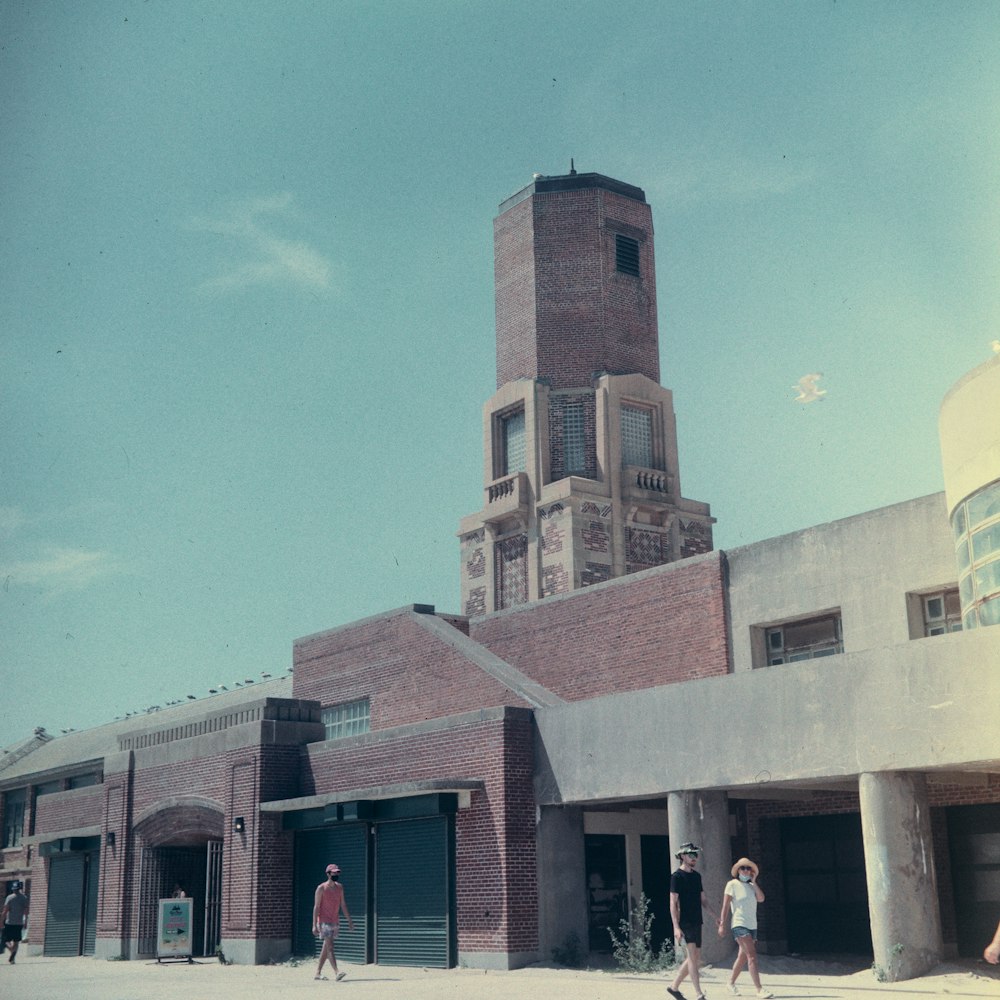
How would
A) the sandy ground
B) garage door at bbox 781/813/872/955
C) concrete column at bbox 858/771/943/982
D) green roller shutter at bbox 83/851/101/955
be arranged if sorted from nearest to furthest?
1. the sandy ground
2. concrete column at bbox 858/771/943/982
3. garage door at bbox 781/813/872/955
4. green roller shutter at bbox 83/851/101/955

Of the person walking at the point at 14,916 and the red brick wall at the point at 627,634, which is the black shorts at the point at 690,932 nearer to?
the red brick wall at the point at 627,634

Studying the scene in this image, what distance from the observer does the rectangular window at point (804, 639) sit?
77.0 ft

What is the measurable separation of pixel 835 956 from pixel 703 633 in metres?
6.12

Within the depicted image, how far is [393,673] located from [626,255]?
23329 mm

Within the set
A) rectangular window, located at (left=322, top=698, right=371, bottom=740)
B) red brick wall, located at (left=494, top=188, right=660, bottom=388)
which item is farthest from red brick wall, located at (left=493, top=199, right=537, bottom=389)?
rectangular window, located at (left=322, top=698, right=371, bottom=740)

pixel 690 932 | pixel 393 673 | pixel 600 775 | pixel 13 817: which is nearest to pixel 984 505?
pixel 690 932

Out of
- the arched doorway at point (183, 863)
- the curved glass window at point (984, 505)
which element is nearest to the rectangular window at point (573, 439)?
the arched doorway at point (183, 863)

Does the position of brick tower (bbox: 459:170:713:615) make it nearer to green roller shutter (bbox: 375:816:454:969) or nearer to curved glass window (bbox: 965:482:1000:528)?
green roller shutter (bbox: 375:816:454:969)

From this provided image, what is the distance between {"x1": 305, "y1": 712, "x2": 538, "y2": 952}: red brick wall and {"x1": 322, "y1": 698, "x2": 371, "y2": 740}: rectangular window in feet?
23.8

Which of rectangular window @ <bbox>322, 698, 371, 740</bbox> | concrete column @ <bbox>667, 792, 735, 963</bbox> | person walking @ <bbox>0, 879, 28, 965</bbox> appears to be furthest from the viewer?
rectangular window @ <bbox>322, 698, 371, 740</bbox>

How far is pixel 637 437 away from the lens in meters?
46.0

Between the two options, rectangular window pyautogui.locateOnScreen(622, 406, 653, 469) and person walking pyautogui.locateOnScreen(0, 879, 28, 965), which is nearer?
person walking pyautogui.locateOnScreen(0, 879, 28, 965)

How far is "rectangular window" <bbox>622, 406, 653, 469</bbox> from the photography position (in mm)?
45500

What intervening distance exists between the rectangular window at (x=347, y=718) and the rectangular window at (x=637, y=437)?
1733cm
